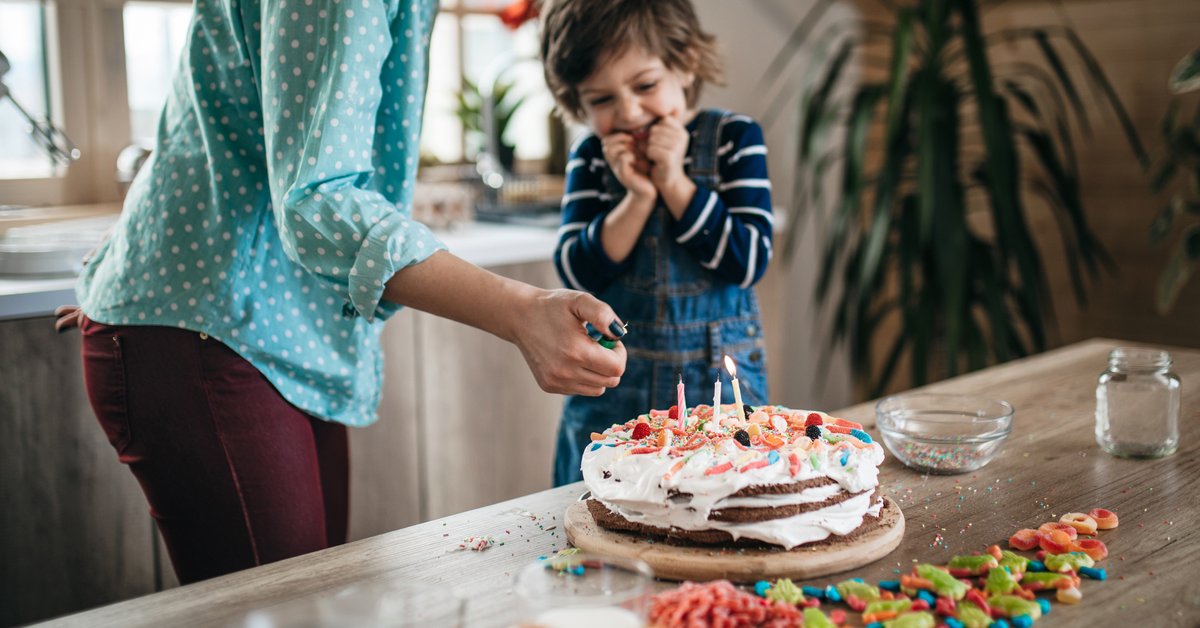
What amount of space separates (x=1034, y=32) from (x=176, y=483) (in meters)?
2.47

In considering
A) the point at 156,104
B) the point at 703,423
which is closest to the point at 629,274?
the point at 703,423

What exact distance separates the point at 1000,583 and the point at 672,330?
2.67ft

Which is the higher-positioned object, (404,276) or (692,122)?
(692,122)

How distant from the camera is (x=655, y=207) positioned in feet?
5.82

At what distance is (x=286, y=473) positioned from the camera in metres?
1.36

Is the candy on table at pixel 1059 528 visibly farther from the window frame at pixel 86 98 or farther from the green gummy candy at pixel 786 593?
the window frame at pixel 86 98

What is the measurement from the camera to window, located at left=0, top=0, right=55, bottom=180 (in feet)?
8.24

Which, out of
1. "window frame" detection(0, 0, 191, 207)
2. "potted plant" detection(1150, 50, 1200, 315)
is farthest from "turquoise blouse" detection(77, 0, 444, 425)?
"potted plant" detection(1150, 50, 1200, 315)

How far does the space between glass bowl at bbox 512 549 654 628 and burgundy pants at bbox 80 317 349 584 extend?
1.90 ft

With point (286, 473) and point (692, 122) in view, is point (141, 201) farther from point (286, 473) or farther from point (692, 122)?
point (692, 122)

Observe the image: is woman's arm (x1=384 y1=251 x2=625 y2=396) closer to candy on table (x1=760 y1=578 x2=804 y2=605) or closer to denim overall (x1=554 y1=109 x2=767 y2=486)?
candy on table (x1=760 y1=578 x2=804 y2=605)

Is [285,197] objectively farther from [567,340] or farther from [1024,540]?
[1024,540]

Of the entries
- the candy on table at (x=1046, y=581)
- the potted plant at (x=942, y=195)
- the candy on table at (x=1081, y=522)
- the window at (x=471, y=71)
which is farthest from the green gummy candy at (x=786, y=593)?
the window at (x=471, y=71)

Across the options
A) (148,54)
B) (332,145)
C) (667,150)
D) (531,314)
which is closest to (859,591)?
(531,314)
